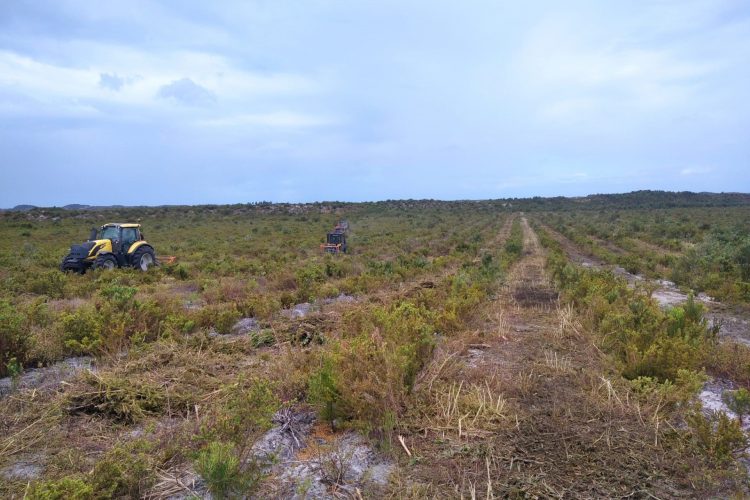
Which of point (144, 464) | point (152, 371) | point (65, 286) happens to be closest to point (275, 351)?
point (152, 371)

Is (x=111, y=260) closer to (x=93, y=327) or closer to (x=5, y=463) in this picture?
(x=93, y=327)

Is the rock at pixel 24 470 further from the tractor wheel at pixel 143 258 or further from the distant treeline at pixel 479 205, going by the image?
the distant treeline at pixel 479 205

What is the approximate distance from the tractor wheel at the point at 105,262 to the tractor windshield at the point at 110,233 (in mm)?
991

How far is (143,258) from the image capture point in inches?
702

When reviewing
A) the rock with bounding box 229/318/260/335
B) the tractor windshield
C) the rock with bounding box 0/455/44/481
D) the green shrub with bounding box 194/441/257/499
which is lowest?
the rock with bounding box 229/318/260/335

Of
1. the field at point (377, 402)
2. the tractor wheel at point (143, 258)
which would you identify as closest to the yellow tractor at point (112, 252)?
the tractor wheel at point (143, 258)

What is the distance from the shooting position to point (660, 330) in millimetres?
6125

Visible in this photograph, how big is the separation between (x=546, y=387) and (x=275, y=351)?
3803 mm

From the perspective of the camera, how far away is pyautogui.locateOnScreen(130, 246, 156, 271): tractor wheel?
17.3 metres

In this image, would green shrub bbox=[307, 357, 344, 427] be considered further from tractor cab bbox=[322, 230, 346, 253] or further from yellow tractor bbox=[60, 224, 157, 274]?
tractor cab bbox=[322, 230, 346, 253]

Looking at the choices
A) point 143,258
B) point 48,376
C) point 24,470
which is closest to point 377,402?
point 24,470

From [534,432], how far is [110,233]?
701 inches

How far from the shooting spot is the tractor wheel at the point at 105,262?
15.9 meters

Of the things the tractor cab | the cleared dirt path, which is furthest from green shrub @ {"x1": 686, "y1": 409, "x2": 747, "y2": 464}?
the tractor cab
